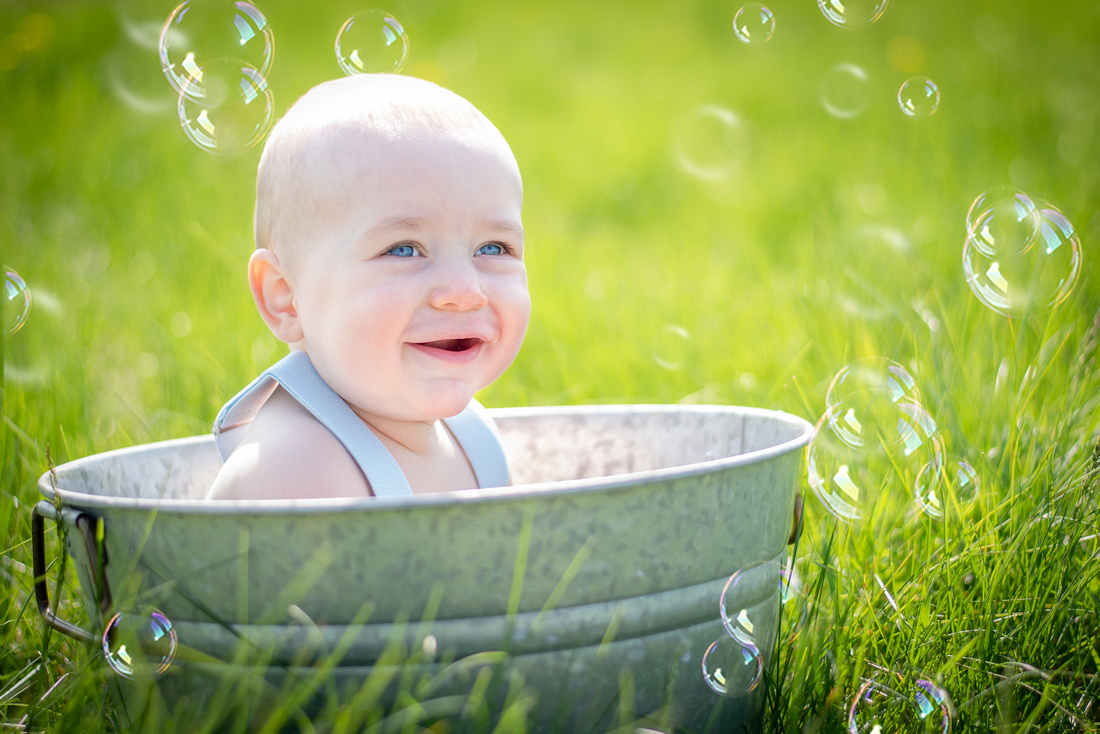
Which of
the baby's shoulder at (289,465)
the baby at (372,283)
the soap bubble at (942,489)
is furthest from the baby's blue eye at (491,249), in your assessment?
the soap bubble at (942,489)

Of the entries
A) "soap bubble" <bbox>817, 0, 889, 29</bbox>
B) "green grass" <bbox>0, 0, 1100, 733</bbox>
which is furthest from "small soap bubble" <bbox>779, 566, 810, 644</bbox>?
"soap bubble" <bbox>817, 0, 889, 29</bbox>

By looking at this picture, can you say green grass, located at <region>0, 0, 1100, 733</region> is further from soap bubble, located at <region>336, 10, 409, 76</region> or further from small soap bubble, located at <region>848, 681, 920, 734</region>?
soap bubble, located at <region>336, 10, 409, 76</region>

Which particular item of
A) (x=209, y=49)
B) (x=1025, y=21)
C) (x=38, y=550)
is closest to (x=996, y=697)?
(x=38, y=550)

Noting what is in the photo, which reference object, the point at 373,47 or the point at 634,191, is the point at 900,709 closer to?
the point at 373,47

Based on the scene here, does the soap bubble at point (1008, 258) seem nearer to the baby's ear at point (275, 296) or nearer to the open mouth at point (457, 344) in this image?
the open mouth at point (457, 344)

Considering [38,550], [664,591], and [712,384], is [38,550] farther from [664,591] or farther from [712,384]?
Answer: [712,384]

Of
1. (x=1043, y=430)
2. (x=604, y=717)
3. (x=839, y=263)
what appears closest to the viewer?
(x=604, y=717)

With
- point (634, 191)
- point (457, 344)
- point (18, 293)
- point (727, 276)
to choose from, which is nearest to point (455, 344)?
point (457, 344)

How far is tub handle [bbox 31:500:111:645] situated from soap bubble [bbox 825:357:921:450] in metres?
1.07

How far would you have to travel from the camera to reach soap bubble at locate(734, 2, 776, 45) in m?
2.08

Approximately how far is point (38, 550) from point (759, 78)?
580 centimetres

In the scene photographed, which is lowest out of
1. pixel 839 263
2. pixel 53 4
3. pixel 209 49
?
pixel 839 263

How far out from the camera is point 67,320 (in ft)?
10.0

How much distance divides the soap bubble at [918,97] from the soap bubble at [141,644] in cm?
174
